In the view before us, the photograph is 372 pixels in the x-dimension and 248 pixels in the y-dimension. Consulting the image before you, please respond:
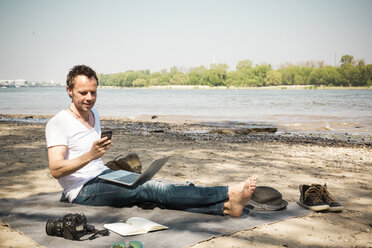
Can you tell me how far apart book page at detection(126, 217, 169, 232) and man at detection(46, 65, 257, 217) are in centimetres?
39

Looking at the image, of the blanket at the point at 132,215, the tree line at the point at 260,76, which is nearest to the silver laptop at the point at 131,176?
the blanket at the point at 132,215

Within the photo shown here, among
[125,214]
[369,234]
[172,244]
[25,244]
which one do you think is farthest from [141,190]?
[369,234]

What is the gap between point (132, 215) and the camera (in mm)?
4047

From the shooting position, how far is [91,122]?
162 inches

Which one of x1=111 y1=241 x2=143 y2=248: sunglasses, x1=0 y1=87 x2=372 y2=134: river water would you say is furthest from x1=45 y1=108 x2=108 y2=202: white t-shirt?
x1=0 y1=87 x2=372 y2=134: river water

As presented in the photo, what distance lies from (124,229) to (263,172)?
383 cm

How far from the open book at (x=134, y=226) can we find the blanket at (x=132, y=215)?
47 mm

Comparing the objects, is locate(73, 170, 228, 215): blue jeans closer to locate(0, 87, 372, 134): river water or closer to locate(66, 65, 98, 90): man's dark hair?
locate(66, 65, 98, 90): man's dark hair

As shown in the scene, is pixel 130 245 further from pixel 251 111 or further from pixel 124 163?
pixel 251 111

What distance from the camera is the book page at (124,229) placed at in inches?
136

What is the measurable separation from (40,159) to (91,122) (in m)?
4.18

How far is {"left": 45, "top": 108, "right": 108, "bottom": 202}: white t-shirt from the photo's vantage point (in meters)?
3.66

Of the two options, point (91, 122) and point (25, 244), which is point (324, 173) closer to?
point (91, 122)

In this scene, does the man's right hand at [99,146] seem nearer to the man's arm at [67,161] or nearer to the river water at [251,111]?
the man's arm at [67,161]
